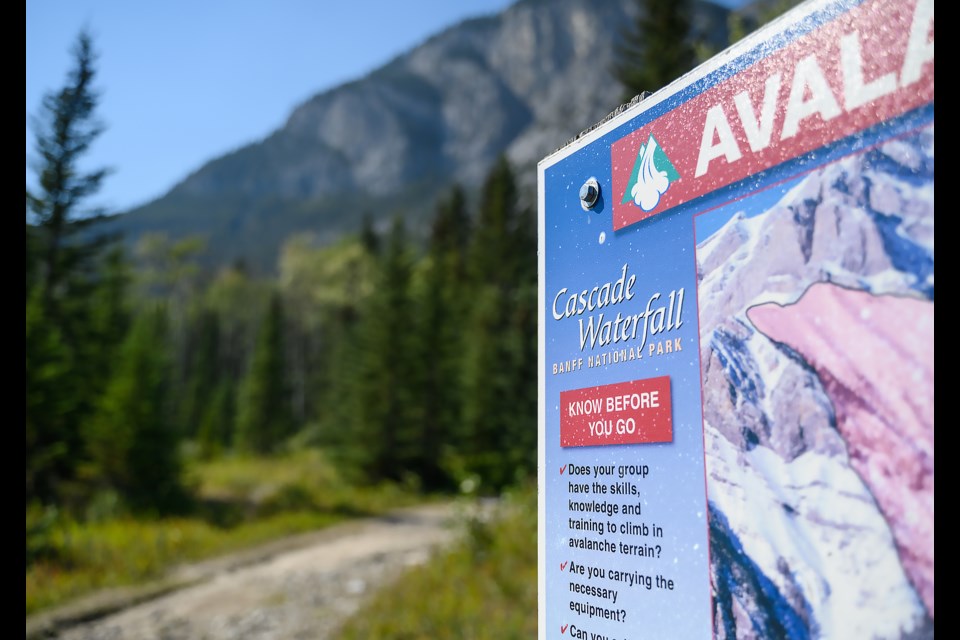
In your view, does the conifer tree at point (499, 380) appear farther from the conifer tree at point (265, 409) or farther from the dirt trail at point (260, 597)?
the conifer tree at point (265, 409)

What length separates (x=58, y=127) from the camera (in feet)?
62.8

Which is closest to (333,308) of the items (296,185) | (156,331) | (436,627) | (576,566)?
(156,331)

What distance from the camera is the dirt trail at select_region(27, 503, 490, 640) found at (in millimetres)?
9062

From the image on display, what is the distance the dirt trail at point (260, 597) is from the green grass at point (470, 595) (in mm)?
582

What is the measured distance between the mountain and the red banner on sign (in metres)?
119

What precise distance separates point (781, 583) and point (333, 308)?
50.7 m

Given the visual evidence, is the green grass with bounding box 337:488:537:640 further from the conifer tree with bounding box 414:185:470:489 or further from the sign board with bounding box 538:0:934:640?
the conifer tree with bounding box 414:185:470:489

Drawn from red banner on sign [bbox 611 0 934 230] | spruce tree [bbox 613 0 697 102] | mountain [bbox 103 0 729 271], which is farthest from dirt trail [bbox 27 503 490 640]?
mountain [bbox 103 0 729 271]

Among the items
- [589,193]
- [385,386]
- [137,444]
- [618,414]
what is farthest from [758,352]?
[385,386]

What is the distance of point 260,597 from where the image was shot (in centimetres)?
1079

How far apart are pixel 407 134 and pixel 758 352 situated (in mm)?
166633

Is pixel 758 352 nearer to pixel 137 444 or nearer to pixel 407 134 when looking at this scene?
pixel 137 444

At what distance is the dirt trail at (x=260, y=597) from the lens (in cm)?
906

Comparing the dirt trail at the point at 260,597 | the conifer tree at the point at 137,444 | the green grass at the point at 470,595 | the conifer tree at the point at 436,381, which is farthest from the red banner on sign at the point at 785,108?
the conifer tree at the point at 436,381
